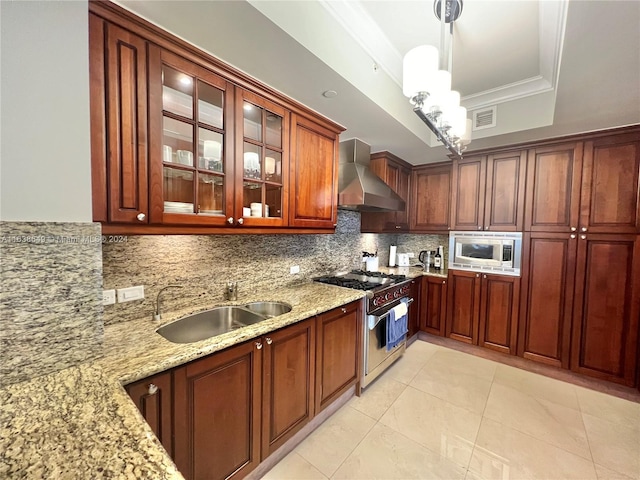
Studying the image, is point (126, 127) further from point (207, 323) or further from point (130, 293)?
point (207, 323)

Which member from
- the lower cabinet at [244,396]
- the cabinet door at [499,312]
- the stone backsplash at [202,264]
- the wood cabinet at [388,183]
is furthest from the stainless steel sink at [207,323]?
the cabinet door at [499,312]

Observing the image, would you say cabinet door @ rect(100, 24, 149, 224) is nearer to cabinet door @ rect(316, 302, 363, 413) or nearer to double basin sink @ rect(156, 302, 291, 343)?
double basin sink @ rect(156, 302, 291, 343)

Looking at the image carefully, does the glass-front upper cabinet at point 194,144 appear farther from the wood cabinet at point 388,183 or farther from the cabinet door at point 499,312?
the cabinet door at point 499,312

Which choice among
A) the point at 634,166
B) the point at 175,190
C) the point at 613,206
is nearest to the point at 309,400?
the point at 175,190

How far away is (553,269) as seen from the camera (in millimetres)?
2619

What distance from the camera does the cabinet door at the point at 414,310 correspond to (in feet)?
10.5

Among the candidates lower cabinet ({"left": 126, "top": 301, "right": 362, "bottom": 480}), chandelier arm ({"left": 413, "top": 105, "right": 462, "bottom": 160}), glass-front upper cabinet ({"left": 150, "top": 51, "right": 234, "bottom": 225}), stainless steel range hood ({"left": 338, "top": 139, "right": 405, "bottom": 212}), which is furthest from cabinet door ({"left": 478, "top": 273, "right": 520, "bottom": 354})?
glass-front upper cabinet ({"left": 150, "top": 51, "right": 234, "bottom": 225})

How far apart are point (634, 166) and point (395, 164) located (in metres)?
2.11

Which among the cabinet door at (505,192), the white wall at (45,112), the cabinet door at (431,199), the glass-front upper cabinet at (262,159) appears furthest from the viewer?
the cabinet door at (431,199)

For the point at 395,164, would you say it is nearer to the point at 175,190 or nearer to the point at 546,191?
the point at 546,191

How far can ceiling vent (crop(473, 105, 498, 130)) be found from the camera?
248cm

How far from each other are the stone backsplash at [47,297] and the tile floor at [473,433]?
4.44 ft

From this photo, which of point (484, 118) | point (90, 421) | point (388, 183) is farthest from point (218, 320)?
point (484, 118)

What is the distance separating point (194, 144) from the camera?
1.40m
